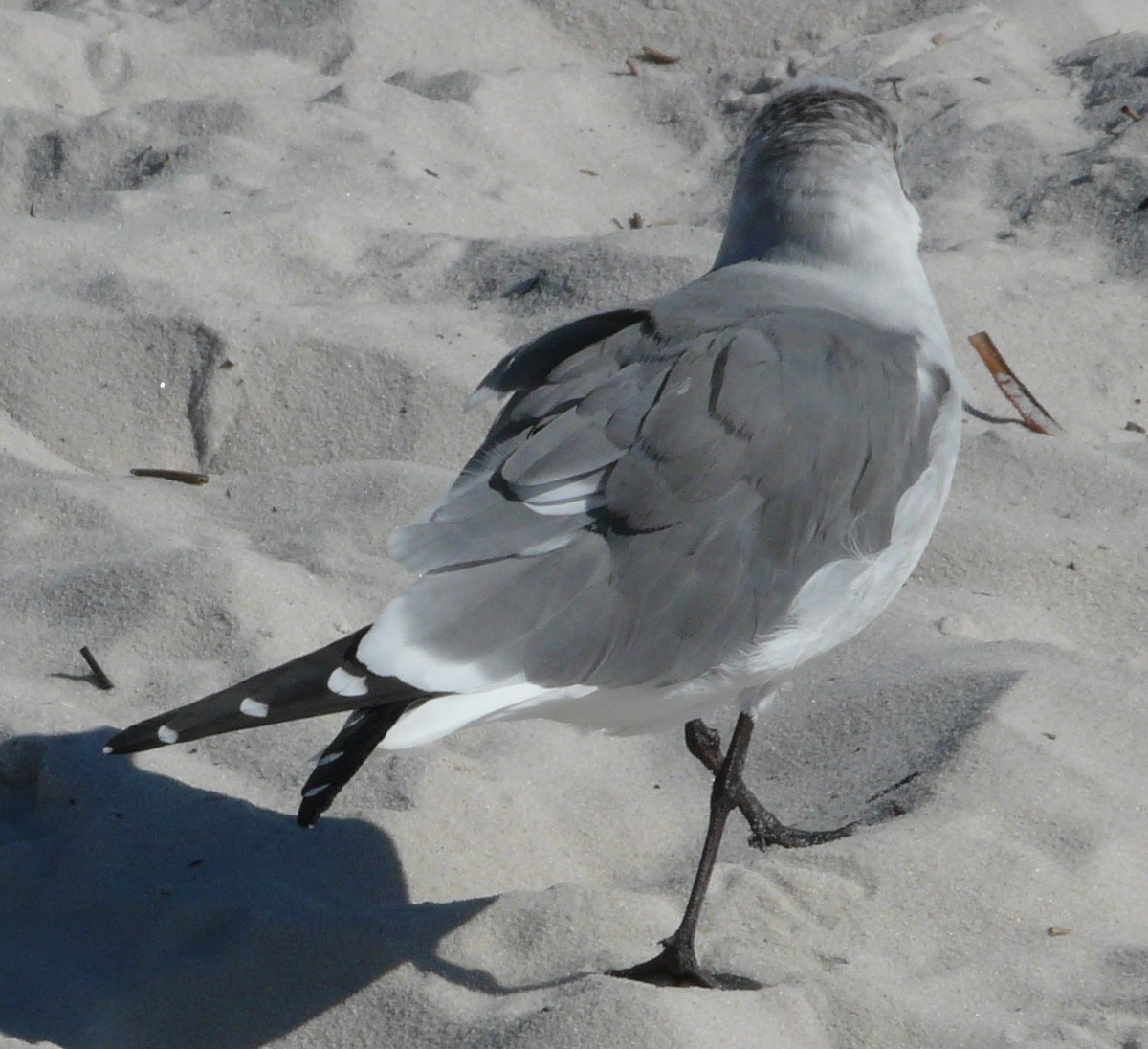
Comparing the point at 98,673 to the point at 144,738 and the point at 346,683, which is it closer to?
the point at 144,738

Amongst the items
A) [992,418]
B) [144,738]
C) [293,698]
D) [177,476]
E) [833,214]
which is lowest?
[177,476]

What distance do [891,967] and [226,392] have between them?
82.0 inches

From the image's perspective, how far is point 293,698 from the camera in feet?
6.43

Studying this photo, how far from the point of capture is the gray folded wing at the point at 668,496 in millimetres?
2121

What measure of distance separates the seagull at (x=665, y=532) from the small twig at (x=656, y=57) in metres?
2.86

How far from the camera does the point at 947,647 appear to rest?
3.13 meters

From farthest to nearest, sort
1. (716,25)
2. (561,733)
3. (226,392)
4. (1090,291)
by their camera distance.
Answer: (716,25)
(1090,291)
(226,392)
(561,733)

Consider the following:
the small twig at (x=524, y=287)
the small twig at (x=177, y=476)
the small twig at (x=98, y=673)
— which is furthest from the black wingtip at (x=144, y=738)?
the small twig at (x=524, y=287)

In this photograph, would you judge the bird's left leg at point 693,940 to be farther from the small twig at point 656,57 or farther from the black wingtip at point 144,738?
the small twig at point 656,57

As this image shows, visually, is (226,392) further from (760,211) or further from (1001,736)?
(1001,736)

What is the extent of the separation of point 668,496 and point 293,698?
0.55 m

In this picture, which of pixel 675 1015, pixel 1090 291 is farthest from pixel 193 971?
pixel 1090 291

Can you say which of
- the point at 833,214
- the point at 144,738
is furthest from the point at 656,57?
the point at 144,738

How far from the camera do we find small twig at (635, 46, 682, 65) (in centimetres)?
533
